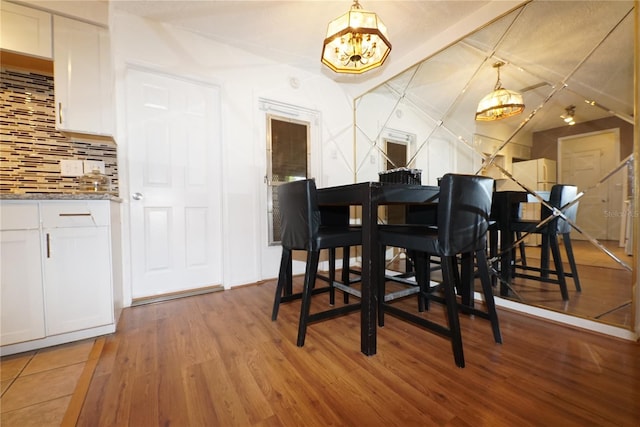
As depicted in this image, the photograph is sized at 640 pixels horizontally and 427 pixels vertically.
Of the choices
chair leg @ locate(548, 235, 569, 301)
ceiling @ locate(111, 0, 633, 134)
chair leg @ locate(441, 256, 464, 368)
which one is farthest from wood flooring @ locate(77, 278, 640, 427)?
ceiling @ locate(111, 0, 633, 134)

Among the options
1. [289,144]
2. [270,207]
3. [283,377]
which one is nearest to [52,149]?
[270,207]

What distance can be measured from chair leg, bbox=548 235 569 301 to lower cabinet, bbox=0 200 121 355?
3.05 meters

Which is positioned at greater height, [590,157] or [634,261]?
[590,157]

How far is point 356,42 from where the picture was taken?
6.15 ft

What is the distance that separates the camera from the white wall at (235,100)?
2.17 m

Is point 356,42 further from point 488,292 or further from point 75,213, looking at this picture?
Answer: point 75,213

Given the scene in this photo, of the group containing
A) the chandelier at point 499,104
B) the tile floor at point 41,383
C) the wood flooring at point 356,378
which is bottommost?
the tile floor at point 41,383

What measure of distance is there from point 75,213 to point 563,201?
10.5 ft

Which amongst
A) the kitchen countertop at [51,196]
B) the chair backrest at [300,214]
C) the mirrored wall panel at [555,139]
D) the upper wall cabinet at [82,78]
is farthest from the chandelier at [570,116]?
the upper wall cabinet at [82,78]

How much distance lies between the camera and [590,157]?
165 centimetres

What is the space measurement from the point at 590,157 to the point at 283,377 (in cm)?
232

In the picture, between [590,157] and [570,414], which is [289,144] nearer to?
[590,157]

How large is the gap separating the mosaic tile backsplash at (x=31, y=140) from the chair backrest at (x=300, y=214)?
72.8 inches

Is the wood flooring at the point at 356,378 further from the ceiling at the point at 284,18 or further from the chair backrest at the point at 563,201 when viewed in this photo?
the ceiling at the point at 284,18
